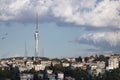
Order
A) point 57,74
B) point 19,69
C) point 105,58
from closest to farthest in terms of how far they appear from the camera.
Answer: point 57,74 → point 19,69 → point 105,58

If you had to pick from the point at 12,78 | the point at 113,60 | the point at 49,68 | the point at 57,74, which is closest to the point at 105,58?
the point at 113,60

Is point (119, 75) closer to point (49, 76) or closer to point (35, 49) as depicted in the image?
point (49, 76)

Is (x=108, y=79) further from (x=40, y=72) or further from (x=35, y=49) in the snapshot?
(x=35, y=49)

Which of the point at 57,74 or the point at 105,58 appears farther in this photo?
the point at 105,58

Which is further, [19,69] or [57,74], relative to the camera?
[19,69]

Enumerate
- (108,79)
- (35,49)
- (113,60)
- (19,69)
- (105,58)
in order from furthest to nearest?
(35,49) → (105,58) → (113,60) → (19,69) → (108,79)

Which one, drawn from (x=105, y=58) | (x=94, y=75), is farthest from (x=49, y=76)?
(x=105, y=58)

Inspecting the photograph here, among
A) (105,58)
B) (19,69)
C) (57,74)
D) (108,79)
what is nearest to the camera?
(108,79)

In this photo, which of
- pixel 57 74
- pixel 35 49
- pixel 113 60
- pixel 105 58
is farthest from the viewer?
pixel 35 49

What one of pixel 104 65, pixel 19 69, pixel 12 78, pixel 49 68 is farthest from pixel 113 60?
pixel 12 78
